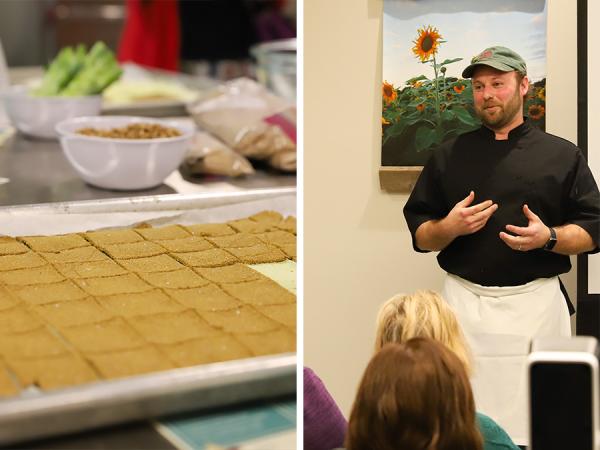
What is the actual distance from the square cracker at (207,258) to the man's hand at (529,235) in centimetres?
61

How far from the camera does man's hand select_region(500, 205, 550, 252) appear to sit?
1291 millimetres

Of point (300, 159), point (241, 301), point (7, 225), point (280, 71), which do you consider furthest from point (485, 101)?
point (280, 71)

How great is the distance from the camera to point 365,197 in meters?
Answer: 1.45

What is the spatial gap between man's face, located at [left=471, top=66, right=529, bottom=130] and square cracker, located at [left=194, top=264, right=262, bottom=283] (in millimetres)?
553

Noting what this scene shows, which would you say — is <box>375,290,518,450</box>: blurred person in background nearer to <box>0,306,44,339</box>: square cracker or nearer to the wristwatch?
the wristwatch

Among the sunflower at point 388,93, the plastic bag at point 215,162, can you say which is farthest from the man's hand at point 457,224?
the plastic bag at point 215,162

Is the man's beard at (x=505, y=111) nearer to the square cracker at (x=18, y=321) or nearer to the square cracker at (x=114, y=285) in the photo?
the square cracker at (x=114, y=285)

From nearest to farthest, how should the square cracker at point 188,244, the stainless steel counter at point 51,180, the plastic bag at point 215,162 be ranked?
the square cracker at point 188,244
the stainless steel counter at point 51,180
the plastic bag at point 215,162

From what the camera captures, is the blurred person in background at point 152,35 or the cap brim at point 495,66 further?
the blurred person in background at point 152,35

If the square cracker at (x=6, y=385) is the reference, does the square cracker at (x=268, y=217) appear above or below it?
above

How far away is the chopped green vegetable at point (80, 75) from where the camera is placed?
2631 mm

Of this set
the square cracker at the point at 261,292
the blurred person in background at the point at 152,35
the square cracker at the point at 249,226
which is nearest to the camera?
the square cracker at the point at 261,292

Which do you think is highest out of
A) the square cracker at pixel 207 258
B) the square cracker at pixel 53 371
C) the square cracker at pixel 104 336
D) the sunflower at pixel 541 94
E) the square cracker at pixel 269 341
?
the sunflower at pixel 541 94

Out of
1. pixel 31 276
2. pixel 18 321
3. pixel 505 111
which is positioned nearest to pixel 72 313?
pixel 18 321
